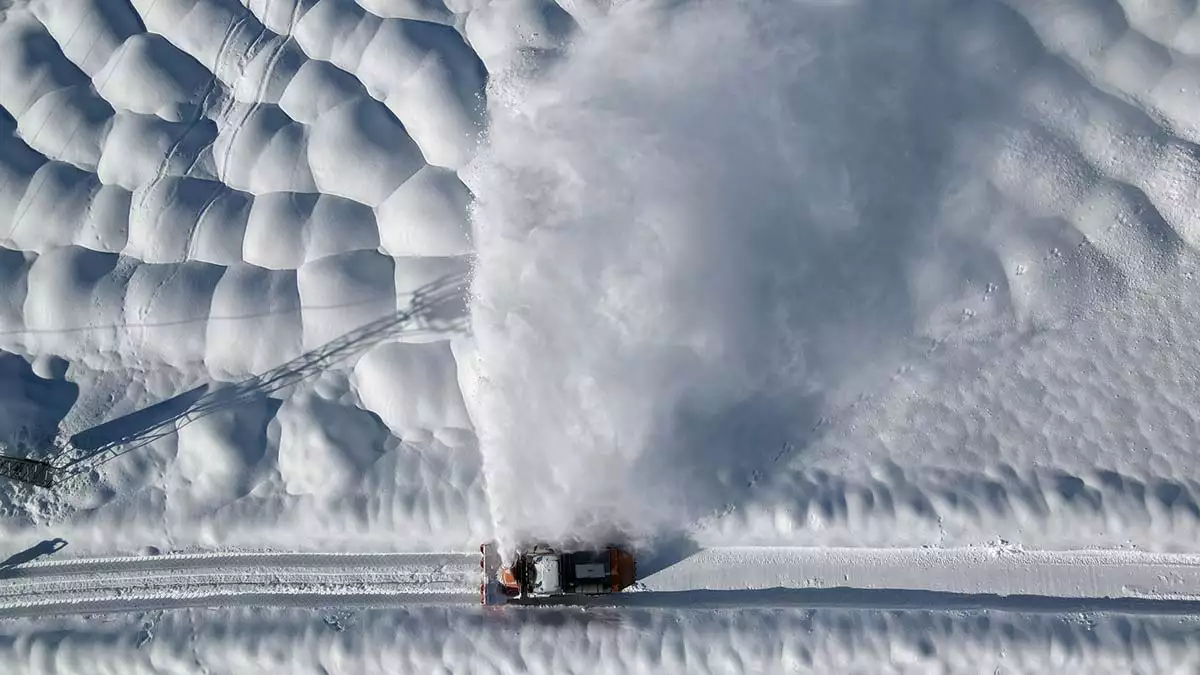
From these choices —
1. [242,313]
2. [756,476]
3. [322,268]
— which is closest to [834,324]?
[756,476]

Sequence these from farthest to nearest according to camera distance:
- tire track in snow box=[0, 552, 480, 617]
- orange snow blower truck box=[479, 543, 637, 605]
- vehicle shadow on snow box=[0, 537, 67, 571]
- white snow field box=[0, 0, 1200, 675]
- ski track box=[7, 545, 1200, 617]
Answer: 1. vehicle shadow on snow box=[0, 537, 67, 571]
2. tire track in snow box=[0, 552, 480, 617]
3. white snow field box=[0, 0, 1200, 675]
4. ski track box=[7, 545, 1200, 617]
5. orange snow blower truck box=[479, 543, 637, 605]

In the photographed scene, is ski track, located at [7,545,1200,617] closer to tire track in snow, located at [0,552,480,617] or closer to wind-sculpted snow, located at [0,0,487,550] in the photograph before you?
tire track in snow, located at [0,552,480,617]

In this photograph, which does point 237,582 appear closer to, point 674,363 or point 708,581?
point 708,581

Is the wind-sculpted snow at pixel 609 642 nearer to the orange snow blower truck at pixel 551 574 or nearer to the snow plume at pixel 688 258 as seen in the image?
the orange snow blower truck at pixel 551 574

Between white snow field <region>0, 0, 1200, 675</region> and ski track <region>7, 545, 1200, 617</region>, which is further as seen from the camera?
white snow field <region>0, 0, 1200, 675</region>

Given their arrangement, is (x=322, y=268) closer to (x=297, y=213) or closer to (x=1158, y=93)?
(x=297, y=213)

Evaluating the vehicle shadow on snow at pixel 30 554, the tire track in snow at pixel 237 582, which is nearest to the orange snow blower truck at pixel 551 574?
the tire track in snow at pixel 237 582

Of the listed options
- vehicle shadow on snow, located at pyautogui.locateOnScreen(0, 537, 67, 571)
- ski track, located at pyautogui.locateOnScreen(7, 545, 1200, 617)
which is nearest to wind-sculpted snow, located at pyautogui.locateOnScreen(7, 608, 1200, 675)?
ski track, located at pyautogui.locateOnScreen(7, 545, 1200, 617)
